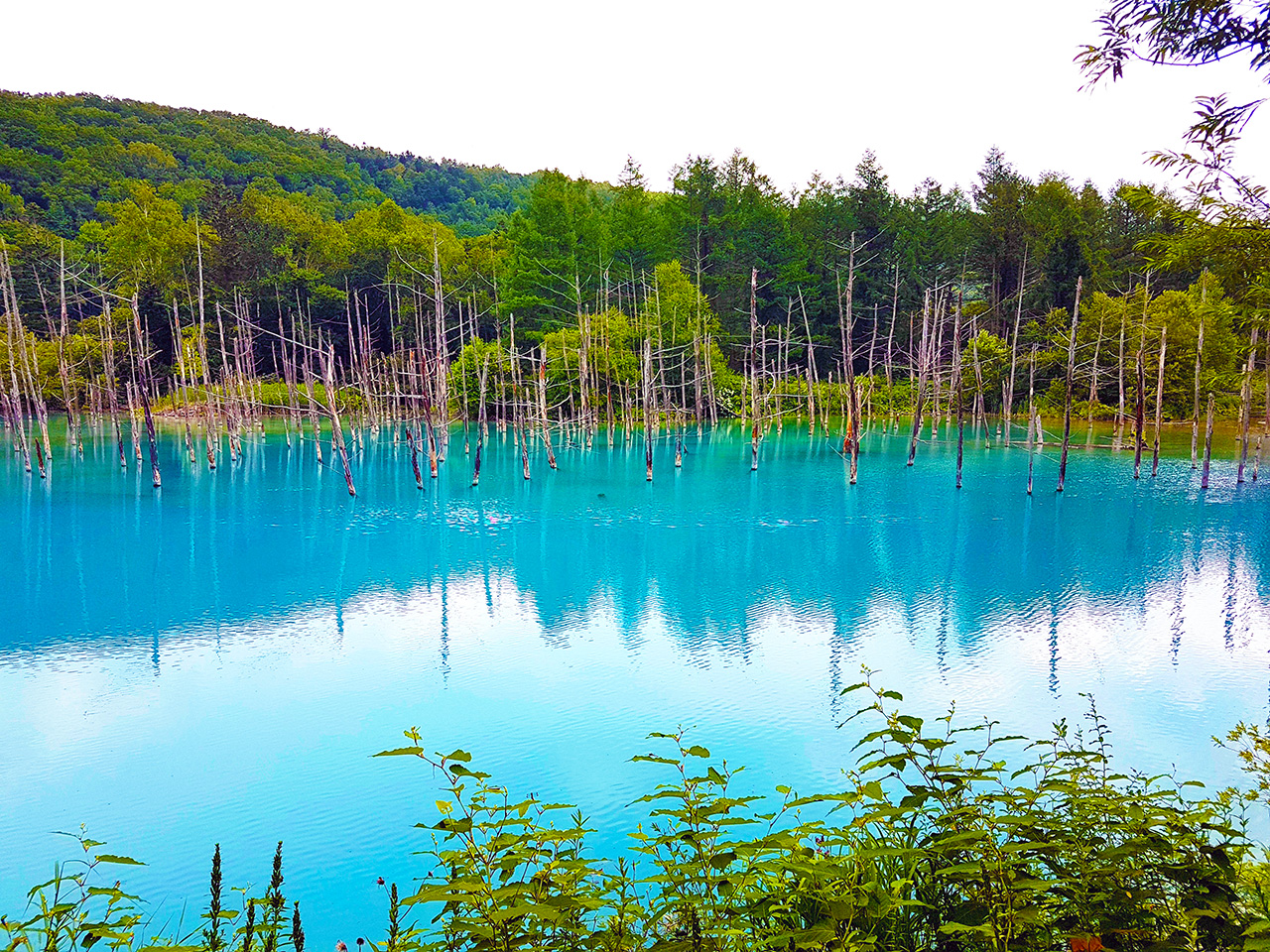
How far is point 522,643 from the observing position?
10.6 m

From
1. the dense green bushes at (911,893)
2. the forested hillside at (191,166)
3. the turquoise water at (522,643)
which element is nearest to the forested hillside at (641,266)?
the forested hillside at (191,166)

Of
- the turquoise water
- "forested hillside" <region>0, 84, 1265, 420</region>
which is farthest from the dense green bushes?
"forested hillside" <region>0, 84, 1265, 420</region>

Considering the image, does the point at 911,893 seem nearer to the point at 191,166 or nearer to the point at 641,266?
the point at 641,266

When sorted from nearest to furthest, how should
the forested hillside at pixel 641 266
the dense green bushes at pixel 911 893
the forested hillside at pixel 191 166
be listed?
the dense green bushes at pixel 911 893 < the forested hillside at pixel 641 266 < the forested hillside at pixel 191 166

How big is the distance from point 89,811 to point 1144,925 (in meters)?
6.85

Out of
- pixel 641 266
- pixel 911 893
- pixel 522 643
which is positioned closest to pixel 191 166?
pixel 641 266

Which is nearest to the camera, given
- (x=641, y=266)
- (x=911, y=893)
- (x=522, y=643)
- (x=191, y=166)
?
(x=911, y=893)

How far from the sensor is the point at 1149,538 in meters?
15.8

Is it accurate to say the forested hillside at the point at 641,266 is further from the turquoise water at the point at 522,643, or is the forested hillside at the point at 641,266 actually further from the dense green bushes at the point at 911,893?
the dense green bushes at the point at 911,893

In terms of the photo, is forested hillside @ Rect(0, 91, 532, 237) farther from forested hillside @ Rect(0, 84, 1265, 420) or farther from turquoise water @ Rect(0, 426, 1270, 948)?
turquoise water @ Rect(0, 426, 1270, 948)

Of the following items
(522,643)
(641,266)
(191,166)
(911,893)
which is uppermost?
(191,166)

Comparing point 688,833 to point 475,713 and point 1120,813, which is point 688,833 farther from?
point 475,713

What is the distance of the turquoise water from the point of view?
21.1ft

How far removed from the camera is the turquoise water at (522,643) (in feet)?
21.1
